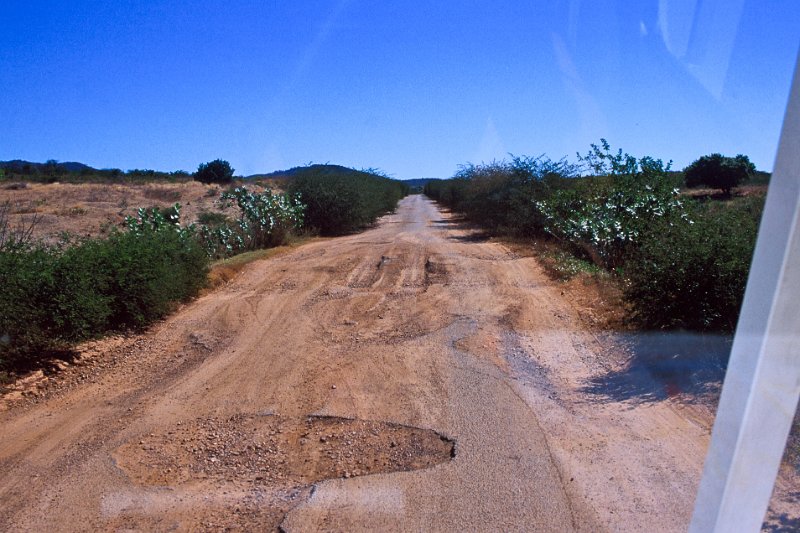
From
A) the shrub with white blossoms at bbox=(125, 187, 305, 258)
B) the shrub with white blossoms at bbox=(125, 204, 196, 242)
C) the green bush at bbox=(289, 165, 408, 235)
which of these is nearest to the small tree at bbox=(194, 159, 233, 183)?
the green bush at bbox=(289, 165, 408, 235)

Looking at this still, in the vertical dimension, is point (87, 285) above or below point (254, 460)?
above

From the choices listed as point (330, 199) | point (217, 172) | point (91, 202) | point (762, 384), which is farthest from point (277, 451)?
point (217, 172)

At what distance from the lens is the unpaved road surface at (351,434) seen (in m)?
5.02

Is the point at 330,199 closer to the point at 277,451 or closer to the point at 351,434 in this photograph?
the point at 351,434

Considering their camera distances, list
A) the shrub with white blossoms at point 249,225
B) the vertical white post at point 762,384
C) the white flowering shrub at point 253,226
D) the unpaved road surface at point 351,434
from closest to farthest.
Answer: the vertical white post at point 762,384, the unpaved road surface at point 351,434, the shrub with white blossoms at point 249,225, the white flowering shrub at point 253,226

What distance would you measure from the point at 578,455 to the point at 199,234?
50.8 feet

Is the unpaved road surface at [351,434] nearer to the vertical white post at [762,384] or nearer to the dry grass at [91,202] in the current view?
the vertical white post at [762,384]

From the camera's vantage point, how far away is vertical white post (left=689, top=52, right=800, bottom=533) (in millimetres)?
3367

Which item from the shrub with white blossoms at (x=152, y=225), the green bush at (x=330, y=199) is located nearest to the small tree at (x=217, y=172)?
the green bush at (x=330, y=199)

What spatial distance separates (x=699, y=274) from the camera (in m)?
7.91

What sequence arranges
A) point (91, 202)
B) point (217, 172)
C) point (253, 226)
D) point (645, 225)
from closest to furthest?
point (645, 225)
point (253, 226)
point (91, 202)
point (217, 172)

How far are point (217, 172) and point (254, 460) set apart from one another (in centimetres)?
5465

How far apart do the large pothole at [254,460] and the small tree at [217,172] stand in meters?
53.0

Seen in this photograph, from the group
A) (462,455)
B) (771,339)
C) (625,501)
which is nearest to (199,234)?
Answer: (462,455)
